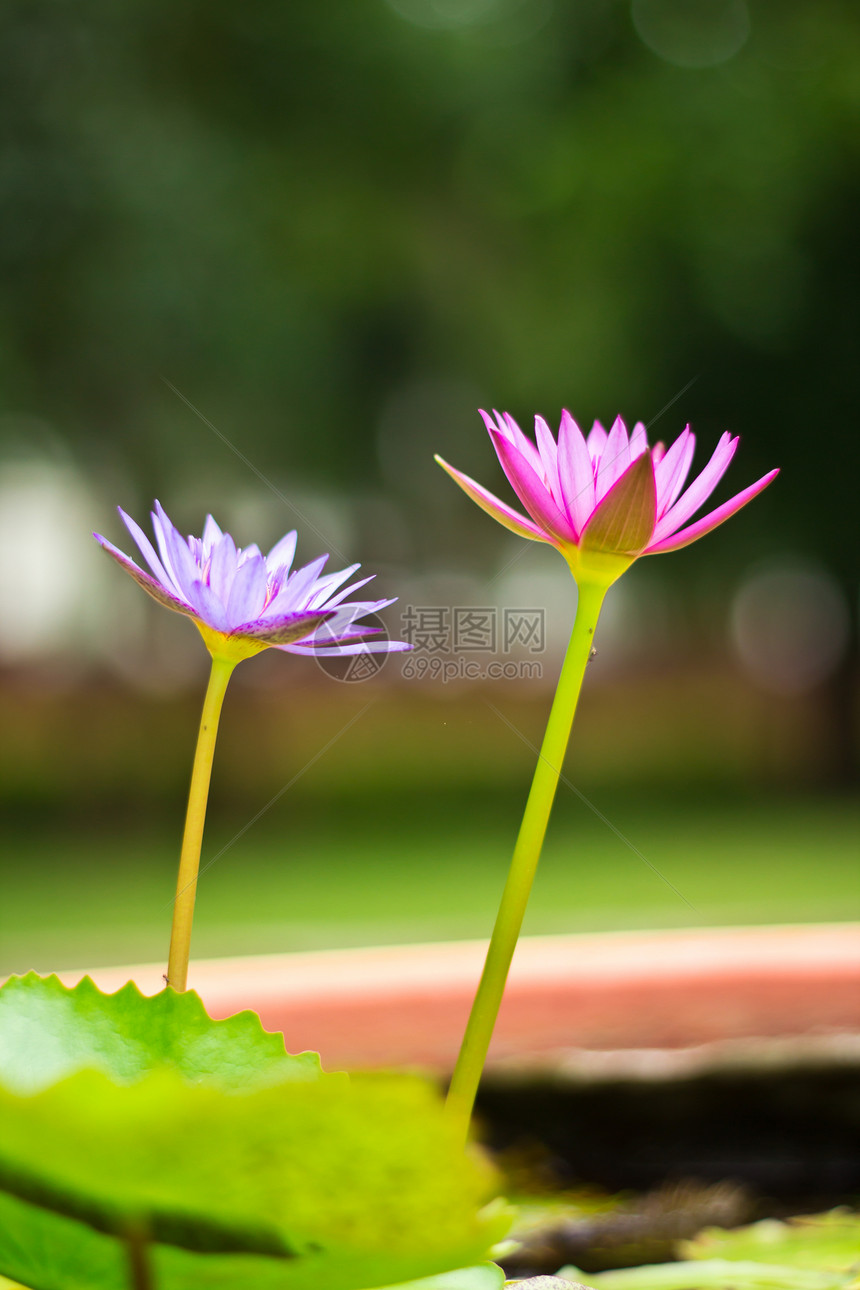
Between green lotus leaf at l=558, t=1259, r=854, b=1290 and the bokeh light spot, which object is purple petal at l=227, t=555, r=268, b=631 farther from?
the bokeh light spot

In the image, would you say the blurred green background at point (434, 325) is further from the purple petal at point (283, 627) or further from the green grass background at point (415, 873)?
the purple petal at point (283, 627)

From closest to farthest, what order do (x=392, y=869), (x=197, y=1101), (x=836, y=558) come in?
(x=197, y=1101) → (x=392, y=869) → (x=836, y=558)

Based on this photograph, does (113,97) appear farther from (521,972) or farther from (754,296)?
(521,972)

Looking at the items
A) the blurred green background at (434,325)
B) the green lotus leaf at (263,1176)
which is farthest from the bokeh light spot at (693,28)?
→ the green lotus leaf at (263,1176)

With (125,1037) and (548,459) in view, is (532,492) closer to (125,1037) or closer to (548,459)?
(548,459)

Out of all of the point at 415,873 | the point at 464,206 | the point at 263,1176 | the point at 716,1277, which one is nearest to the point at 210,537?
the point at 263,1176

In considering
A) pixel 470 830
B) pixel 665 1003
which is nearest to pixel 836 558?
pixel 470 830
